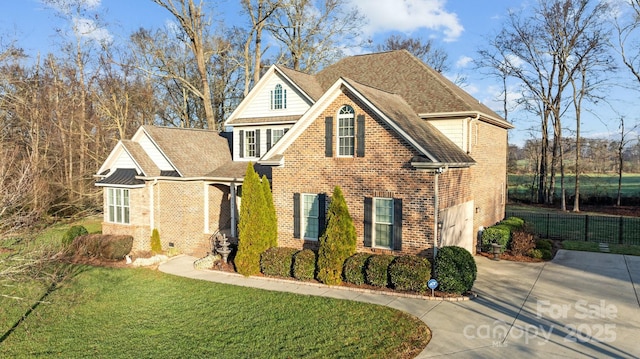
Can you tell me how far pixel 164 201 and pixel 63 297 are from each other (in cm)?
666

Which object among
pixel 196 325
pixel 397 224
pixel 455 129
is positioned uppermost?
pixel 455 129

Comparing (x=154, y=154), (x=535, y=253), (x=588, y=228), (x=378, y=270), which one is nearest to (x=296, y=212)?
(x=378, y=270)

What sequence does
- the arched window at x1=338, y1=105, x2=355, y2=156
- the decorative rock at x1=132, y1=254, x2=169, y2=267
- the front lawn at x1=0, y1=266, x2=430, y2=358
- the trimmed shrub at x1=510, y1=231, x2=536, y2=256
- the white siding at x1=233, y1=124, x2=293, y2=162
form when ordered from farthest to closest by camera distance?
the white siding at x1=233, y1=124, x2=293, y2=162, the decorative rock at x1=132, y1=254, x2=169, y2=267, the trimmed shrub at x1=510, y1=231, x2=536, y2=256, the arched window at x1=338, y1=105, x2=355, y2=156, the front lawn at x1=0, y1=266, x2=430, y2=358

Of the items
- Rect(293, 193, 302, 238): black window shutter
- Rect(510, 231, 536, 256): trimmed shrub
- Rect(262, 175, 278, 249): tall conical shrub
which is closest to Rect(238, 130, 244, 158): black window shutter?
Rect(262, 175, 278, 249): tall conical shrub

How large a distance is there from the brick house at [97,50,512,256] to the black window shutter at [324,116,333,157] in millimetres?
37

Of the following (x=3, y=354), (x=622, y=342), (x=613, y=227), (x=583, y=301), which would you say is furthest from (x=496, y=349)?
(x=613, y=227)

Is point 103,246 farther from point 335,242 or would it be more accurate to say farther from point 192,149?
point 335,242

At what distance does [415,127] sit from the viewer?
14.4m

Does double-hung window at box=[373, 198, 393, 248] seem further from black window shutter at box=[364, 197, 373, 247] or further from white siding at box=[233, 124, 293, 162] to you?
white siding at box=[233, 124, 293, 162]

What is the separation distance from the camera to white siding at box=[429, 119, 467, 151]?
16281 mm

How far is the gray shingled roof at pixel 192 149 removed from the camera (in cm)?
1908

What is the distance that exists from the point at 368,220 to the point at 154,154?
10.9m

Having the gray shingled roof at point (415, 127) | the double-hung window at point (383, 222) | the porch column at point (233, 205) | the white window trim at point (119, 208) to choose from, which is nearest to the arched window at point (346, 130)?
the gray shingled roof at point (415, 127)

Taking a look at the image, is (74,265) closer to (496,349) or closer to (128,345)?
(128,345)
